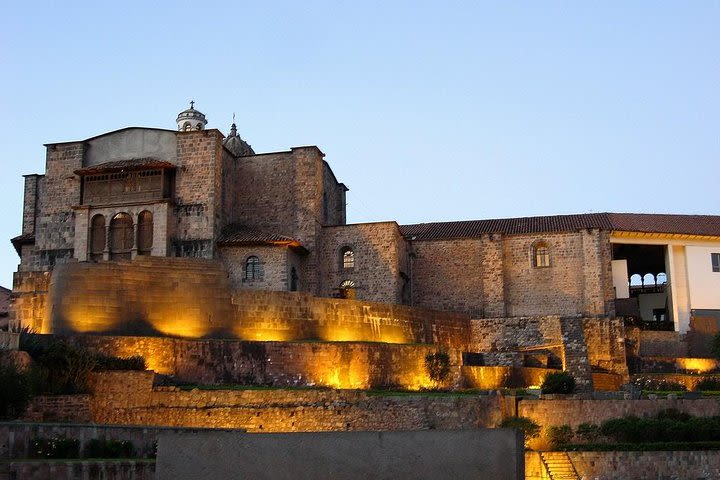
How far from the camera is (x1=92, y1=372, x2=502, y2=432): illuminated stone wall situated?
2309 cm

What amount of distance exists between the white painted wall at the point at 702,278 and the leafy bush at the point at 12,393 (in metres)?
29.3

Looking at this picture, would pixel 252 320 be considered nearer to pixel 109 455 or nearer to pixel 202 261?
pixel 202 261

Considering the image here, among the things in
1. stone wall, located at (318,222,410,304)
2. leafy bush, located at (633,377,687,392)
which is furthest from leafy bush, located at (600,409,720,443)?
stone wall, located at (318,222,410,304)

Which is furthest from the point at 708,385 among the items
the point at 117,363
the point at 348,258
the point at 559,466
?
the point at 117,363

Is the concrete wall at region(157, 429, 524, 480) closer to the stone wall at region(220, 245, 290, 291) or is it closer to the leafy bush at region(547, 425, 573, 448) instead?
the leafy bush at region(547, 425, 573, 448)

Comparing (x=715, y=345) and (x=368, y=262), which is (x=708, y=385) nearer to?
(x=715, y=345)

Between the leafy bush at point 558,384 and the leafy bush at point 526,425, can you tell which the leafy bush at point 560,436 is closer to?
the leafy bush at point 526,425

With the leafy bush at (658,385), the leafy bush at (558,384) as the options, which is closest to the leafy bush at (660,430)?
the leafy bush at (558,384)

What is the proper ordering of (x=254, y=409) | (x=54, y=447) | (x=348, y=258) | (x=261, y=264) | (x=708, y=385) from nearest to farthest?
(x=54, y=447) → (x=254, y=409) → (x=708, y=385) → (x=261, y=264) → (x=348, y=258)

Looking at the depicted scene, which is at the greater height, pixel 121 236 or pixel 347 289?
pixel 121 236

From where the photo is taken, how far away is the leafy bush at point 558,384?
29312 mm

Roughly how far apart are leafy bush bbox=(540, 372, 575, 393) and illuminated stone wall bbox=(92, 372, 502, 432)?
20.0ft

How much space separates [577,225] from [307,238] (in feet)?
38.2

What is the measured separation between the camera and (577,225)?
40.1m
